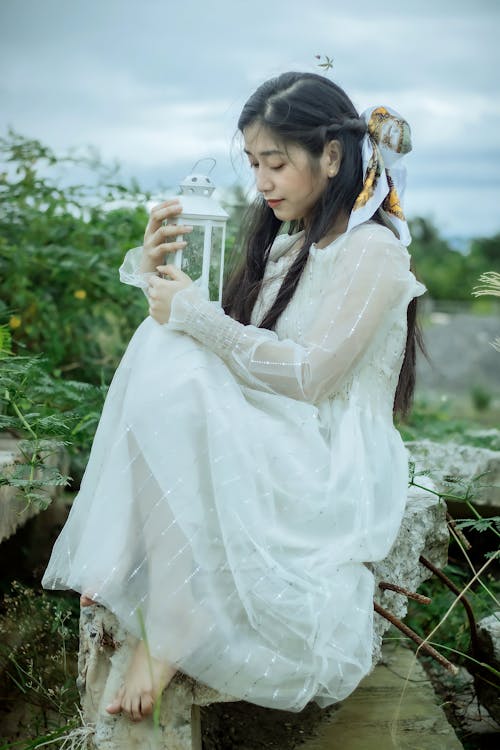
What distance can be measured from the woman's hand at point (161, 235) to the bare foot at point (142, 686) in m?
1.03

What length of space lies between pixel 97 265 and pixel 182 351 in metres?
1.93

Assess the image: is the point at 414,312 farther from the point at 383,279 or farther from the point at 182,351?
the point at 182,351

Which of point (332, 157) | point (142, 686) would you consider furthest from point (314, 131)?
point (142, 686)

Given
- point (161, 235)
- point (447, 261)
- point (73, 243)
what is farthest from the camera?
point (447, 261)

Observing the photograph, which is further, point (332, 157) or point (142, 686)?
point (332, 157)

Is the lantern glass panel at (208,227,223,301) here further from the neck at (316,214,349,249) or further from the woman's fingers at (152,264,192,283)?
the neck at (316,214,349,249)

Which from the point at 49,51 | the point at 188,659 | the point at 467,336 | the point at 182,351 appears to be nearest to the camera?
the point at 188,659

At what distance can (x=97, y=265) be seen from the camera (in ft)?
12.7

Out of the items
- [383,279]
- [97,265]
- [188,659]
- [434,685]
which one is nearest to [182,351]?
[383,279]

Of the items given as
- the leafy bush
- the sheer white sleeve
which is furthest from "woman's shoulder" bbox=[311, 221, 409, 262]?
the leafy bush

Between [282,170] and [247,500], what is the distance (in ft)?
3.20

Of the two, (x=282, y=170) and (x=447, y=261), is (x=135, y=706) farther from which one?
(x=447, y=261)

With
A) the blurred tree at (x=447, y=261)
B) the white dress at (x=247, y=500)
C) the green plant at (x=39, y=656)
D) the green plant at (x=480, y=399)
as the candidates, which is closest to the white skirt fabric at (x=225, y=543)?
the white dress at (x=247, y=500)

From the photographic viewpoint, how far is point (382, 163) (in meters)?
2.43
